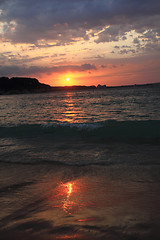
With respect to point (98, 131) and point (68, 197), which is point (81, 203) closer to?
point (68, 197)

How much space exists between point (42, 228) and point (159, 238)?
1.91 m

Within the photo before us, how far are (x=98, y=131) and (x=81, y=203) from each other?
9.20m

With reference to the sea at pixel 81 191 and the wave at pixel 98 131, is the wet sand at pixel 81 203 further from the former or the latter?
the wave at pixel 98 131

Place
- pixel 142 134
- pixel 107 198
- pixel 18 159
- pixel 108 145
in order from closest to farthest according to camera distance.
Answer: pixel 107 198 → pixel 18 159 → pixel 108 145 → pixel 142 134

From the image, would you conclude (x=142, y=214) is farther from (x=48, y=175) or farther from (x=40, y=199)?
(x=48, y=175)

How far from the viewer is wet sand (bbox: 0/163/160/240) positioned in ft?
10.6

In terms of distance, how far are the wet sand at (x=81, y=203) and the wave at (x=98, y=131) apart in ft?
17.4

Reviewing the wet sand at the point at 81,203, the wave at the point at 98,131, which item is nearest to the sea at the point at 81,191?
the wet sand at the point at 81,203

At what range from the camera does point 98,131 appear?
43.4 ft

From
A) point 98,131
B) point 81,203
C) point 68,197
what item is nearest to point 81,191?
point 68,197

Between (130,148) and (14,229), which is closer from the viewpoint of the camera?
(14,229)

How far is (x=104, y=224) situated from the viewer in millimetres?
3402

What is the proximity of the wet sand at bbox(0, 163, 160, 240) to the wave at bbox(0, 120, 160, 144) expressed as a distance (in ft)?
17.4

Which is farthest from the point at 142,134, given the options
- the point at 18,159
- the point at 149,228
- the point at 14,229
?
the point at 14,229
